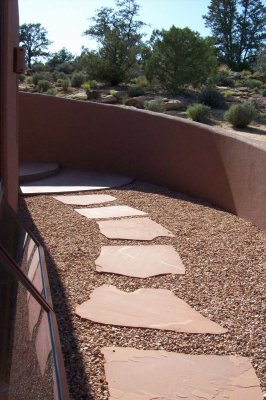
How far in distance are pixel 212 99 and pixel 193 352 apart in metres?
16.9

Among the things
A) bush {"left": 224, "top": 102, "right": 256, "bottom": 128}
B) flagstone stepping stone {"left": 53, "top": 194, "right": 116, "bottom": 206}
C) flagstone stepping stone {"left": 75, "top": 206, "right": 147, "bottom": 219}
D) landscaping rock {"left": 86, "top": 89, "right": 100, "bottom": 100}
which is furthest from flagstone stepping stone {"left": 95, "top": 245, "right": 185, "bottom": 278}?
landscaping rock {"left": 86, "top": 89, "right": 100, "bottom": 100}

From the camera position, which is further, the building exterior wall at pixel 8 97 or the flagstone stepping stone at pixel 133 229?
the flagstone stepping stone at pixel 133 229

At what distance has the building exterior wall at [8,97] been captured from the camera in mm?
4910

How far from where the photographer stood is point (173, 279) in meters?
5.25

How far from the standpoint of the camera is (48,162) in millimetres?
10594

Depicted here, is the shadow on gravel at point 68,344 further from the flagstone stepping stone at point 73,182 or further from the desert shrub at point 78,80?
the desert shrub at point 78,80

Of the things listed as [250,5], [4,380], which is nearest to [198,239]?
[4,380]

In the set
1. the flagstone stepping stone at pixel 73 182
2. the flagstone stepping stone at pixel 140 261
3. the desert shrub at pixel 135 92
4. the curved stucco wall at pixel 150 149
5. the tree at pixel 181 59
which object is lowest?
the flagstone stepping stone at pixel 140 261

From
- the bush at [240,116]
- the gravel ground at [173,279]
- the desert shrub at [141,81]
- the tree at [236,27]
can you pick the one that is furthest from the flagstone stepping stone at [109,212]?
the tree at [236,27]

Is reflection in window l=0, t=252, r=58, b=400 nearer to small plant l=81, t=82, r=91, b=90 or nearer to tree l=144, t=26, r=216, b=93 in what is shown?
tree l=144, t=26, r=216, b=93

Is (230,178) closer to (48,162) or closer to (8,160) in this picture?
(8,160)

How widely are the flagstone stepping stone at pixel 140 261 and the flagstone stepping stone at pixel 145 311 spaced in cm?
45

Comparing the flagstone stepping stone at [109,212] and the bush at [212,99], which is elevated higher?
the bush at [212,99]

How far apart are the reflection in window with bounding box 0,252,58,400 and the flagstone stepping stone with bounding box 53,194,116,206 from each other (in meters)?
5.24
